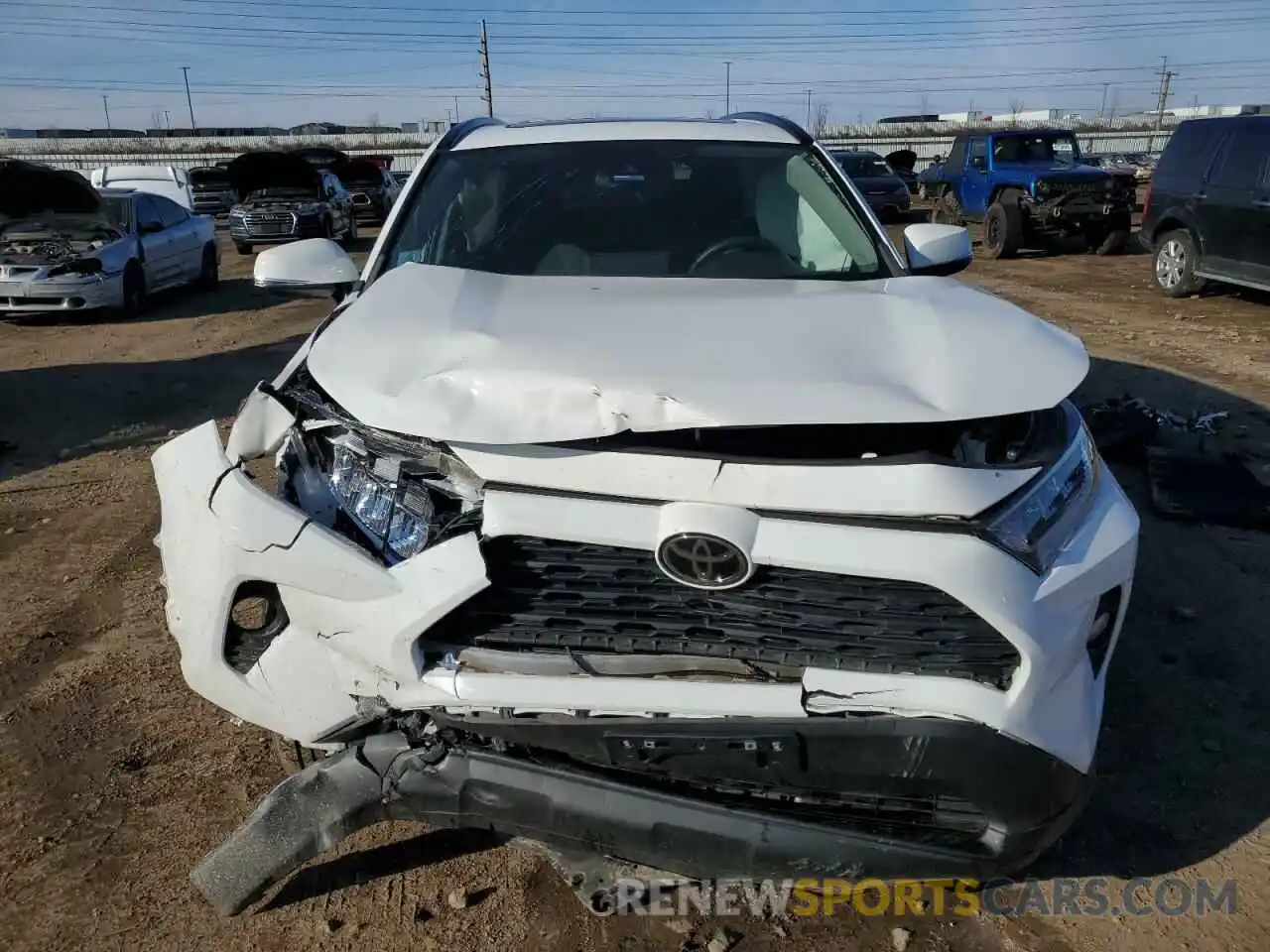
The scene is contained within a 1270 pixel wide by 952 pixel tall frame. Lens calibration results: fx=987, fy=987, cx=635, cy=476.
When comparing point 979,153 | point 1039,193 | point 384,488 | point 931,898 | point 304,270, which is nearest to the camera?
point 384,488

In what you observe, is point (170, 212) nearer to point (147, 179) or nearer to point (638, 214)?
point (147, 179)

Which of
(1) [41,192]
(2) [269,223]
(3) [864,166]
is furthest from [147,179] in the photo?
(3) [864,166]

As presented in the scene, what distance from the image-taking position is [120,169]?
15812 mm

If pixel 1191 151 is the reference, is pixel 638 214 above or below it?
above

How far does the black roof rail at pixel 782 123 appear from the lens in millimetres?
3723

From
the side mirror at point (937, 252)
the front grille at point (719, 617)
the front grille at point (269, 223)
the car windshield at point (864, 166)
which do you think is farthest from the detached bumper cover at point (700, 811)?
the car windshield at point (864, 166)

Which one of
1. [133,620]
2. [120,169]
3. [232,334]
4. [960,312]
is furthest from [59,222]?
[960,312]

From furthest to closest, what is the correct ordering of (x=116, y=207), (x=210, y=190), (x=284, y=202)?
(x=210, y=190) < (x=284, y=202) < (x=116, y=207)

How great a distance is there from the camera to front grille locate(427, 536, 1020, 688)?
1.83 m

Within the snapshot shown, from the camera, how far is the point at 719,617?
189cm

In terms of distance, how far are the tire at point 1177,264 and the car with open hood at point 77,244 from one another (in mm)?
11576

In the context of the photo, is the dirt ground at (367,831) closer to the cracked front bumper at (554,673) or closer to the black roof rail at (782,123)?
the cracked front bumper at (554,673)

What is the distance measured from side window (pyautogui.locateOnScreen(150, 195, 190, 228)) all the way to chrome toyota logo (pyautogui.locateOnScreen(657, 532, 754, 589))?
12.0 m

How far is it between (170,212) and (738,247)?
36.3 ft
